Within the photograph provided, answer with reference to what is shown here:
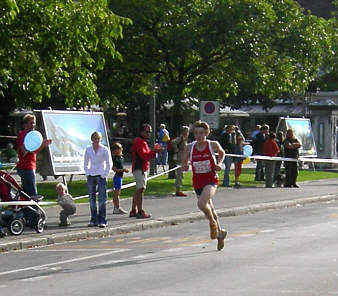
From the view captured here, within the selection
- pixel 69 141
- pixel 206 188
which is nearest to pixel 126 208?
pixel 69 141

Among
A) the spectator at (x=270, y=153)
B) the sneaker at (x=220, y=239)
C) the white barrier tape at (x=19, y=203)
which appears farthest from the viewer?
the spectator at (x=270, y=153)

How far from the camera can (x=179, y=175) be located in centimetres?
2103

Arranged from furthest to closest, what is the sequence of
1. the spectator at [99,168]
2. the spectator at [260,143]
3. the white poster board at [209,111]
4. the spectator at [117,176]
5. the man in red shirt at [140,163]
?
the spectator at [260,143] < the white poster board at [209,111] < the spectator at [117,176] < the man in red shirt at [140,163] < the spectator at [99,168]

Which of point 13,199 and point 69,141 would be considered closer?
point 13,199

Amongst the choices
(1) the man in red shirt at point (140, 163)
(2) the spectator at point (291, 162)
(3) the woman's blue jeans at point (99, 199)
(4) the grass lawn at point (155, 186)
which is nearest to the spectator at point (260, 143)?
(4) the grass lawn at point (155, 186)

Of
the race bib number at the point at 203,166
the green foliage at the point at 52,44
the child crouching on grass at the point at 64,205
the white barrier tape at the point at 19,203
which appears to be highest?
the green foliage at the point at 52,44

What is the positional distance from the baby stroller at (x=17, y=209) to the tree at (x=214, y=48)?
991 centimetres

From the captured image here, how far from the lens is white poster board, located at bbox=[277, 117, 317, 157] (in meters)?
30.0

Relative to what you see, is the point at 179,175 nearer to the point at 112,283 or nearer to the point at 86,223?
the point at 86,223

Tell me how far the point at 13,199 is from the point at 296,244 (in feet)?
15.5

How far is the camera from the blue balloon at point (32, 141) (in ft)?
47.9

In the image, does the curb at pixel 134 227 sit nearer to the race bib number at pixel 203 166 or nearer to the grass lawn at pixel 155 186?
the race bib number at pixel 203 166

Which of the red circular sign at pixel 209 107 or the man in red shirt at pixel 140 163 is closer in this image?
the man in red shirt at pixel 140 163

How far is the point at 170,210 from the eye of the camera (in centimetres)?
1808
